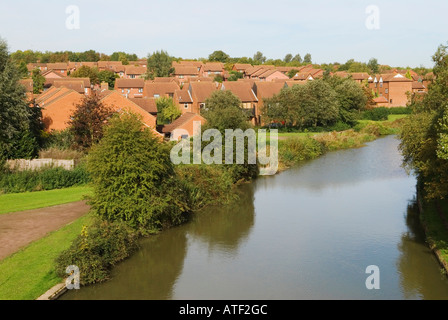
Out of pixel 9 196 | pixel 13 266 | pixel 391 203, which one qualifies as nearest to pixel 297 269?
Answer: pixel 13 266

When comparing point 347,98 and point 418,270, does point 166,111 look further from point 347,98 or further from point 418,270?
point 418,270

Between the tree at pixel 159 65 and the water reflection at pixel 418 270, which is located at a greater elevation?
the tree at pixel 159 65

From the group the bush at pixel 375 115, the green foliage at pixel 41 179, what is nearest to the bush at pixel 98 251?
the green foliage at pixel 41 179

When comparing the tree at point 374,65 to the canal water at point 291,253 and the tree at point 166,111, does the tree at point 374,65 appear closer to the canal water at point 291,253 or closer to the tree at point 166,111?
the tree at point 166,111

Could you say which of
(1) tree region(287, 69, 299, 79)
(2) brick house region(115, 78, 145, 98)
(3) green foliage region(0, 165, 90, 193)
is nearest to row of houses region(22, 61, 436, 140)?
(2) brick house region(115, 78, 145, 98)

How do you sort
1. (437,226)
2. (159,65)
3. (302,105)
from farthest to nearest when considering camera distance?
(159,65) → (302,105) → (437,226)

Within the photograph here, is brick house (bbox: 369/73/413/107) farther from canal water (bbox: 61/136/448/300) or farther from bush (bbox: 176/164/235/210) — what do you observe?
bush (bbox: 176/164/235/210)

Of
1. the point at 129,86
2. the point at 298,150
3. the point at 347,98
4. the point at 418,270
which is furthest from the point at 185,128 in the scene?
the point at 129,86
